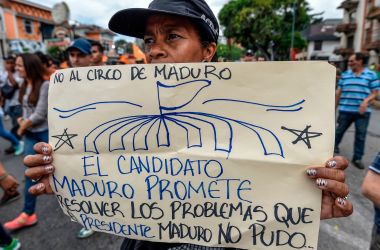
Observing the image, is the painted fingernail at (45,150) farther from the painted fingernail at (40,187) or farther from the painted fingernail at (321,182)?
the painted fingernail at (321,182)

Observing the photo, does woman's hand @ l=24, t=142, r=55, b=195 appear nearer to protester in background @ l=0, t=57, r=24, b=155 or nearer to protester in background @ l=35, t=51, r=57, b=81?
protester in background @ l=35, t=51, r=57, b=81

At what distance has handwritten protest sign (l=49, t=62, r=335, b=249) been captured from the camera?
3.36 feet

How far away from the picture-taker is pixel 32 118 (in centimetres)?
289

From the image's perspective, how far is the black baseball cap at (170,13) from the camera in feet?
3.97

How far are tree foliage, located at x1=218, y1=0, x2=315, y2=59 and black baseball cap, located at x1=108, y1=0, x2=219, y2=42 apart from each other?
109 ft

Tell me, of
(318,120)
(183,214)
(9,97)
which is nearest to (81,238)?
(183,214)

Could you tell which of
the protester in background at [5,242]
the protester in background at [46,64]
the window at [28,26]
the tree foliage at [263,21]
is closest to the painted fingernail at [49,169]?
the protester in background at [5,242]

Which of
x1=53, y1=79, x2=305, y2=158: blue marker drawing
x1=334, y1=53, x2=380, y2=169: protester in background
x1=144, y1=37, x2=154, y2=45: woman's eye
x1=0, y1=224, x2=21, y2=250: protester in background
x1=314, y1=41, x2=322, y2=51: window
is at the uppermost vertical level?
x1=314, y1=41, x2=322, y2=51: window

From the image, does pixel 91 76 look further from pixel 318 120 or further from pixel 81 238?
pixel 81 238

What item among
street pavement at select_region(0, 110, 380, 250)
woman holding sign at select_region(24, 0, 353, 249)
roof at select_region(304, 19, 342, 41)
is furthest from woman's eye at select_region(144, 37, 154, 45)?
roof at select_region(304, 19, 342, 41)

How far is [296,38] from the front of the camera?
1576 inches

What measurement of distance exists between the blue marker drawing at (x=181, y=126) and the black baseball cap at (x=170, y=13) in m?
0.32

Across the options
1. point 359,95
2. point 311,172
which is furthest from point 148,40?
point 359,95

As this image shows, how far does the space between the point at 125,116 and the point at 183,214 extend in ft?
1.44
